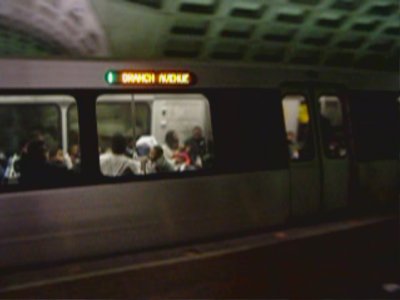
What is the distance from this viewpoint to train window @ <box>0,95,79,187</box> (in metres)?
7.10

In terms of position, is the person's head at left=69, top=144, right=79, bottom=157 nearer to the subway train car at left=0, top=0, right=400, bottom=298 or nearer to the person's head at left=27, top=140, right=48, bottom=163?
the subway train car at left=0, top=0, right=400, bottom=298

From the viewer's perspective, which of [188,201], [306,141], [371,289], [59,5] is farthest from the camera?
[306,141]

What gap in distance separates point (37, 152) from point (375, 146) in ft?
19.4

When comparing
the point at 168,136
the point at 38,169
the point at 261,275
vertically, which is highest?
the point at 168,136

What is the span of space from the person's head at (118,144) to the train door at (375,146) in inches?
165

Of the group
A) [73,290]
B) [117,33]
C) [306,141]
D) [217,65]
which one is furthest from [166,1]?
[73,290]

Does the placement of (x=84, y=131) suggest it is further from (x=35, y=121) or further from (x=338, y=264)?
(x=338, y=264)

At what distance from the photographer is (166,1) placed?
960cm

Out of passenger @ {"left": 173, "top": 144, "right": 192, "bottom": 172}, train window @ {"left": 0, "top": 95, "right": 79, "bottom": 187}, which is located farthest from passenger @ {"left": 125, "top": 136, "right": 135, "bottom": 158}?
train window @ {"left": 0, "top": 95, "right": 79, "bottom": 187}

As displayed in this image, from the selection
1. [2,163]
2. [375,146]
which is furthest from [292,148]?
[2,163]

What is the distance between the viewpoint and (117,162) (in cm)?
770

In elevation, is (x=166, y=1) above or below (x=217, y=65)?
above

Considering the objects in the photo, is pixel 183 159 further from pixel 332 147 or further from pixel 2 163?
pixel 332 147

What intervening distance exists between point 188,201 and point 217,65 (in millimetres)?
1914
